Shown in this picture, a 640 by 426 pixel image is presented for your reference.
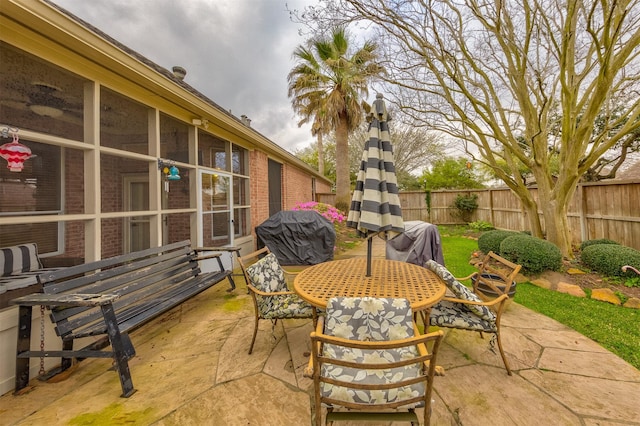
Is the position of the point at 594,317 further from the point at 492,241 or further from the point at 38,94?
the point at 38,94

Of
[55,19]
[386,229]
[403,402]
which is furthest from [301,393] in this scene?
[55,19]

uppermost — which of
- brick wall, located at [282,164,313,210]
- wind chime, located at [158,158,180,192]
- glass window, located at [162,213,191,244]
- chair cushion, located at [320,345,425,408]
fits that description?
brick wall, located at [282,164,313,210]

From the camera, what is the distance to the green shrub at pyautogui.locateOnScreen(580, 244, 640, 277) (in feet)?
14.5

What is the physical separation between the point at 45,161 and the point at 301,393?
→ 19.4 ft

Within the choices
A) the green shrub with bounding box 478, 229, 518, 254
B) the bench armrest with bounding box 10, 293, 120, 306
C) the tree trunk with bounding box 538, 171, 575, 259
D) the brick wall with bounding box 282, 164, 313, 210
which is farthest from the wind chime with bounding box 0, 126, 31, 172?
the tree trunk with bounding box 538, 171, 575, 259

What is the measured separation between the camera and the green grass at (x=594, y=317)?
108 inches

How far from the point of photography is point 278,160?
9062mm

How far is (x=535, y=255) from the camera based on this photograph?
4887mm

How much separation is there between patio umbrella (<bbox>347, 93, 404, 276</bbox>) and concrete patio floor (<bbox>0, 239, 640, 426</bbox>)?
1.41m

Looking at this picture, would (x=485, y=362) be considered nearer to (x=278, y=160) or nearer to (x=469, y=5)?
(x=469, y=5)

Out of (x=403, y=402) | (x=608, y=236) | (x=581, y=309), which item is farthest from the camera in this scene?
(x=608, y=236)

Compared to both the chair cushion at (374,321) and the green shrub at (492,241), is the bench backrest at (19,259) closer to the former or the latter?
the chair cushion at (374,321)

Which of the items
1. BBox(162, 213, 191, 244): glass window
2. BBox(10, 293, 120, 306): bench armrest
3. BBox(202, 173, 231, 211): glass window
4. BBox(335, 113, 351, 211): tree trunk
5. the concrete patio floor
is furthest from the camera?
BBox(335, 113, 351, 211): tree trunk

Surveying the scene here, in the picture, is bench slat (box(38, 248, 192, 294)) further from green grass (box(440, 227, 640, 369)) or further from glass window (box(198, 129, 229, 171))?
green grass (box(440, 227, 640, 369))
